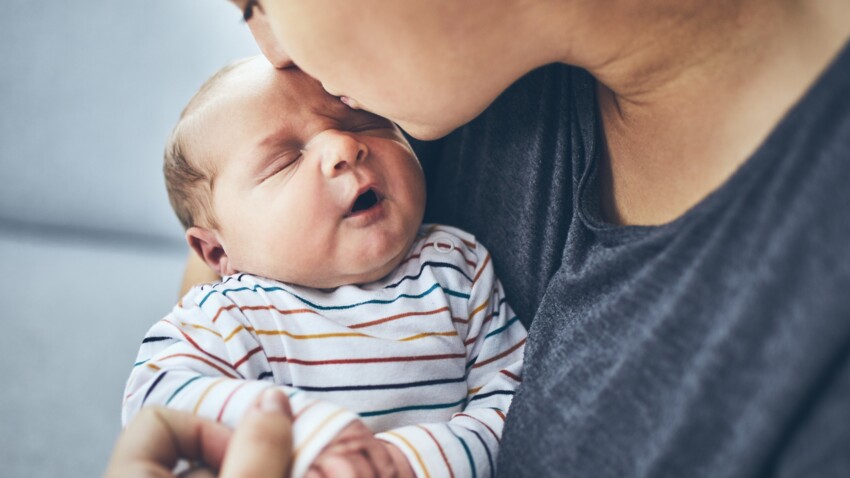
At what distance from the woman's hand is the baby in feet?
0.29

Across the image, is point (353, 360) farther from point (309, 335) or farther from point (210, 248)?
point (210, 248)

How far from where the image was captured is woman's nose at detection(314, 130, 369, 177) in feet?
2.90

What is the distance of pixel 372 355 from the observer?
2.81ft

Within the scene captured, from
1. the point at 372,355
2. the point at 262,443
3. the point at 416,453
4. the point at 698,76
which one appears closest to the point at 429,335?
the point at 372,355

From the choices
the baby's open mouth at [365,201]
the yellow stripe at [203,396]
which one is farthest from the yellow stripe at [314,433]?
the baby's open mouth at [365,201]

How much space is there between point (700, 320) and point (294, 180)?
1.73ft

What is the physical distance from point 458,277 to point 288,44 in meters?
0.40

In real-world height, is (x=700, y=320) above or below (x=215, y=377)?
above

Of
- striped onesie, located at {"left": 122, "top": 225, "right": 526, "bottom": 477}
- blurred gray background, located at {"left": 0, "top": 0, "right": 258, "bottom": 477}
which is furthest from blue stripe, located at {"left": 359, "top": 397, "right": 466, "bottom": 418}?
blurred gray background, located at {"left": 0, "top": 0, "right": 258, "bottom": 477}

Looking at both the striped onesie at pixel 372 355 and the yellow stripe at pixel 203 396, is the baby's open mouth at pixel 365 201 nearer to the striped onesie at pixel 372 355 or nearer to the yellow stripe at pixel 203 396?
the striped onesie at pixel 372 355

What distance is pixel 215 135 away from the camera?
95 cm

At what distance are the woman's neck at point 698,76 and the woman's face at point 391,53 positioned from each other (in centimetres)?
12

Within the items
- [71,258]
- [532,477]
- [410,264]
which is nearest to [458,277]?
[410,264]

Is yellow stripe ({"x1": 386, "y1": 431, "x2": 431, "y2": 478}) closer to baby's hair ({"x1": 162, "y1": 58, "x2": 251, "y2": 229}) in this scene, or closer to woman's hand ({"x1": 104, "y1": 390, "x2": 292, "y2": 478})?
woman's hand ({"x1": 104, "y1": 390, "x2": 292, "y2": 478})
